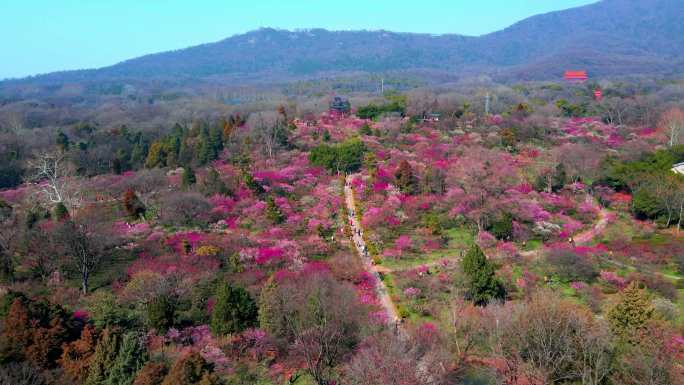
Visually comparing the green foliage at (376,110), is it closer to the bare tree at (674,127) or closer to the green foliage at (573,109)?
the green foliage at (573,109)

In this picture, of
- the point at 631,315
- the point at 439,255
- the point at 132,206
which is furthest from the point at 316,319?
the point at 132,206

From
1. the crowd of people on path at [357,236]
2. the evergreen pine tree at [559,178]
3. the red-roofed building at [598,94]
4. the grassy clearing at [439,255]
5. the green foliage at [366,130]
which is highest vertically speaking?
the green foliage at [366,130]

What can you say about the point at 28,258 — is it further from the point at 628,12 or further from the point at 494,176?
the point at 628,12

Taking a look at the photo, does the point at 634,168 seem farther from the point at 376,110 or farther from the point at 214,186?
the point at 376,110

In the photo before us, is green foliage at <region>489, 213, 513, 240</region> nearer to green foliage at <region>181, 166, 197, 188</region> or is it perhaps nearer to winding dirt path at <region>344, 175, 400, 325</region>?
winding dirt path at <region>344, 175, 400, 325</region>

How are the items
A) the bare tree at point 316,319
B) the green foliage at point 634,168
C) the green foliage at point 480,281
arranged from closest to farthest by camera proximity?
the bare tree at point 316,319, the green foliage at point 480,281, the green foliage at point 634,168

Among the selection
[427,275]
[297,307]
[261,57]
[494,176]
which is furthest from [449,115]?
[261,57]

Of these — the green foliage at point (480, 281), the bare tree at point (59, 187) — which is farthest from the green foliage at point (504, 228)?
the bare tree at point (59, 187)
